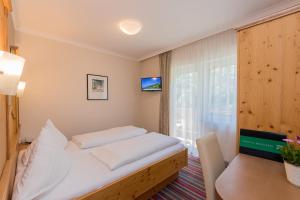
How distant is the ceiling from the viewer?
1822 mm

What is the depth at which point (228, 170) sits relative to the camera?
3.74 ft

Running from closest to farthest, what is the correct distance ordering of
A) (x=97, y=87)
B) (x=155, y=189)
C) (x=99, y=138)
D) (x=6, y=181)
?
1. (x=6, y=181)
2. (x=155, y=189)
3. (x=99, y=138)
4. (x=97, y=87)

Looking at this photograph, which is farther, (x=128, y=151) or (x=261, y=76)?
(x=128, y=151)

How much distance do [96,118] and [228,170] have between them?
2938 millimetres

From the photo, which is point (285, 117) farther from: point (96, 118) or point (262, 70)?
point (96, 118)

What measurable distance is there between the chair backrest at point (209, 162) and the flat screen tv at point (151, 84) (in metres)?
2.48

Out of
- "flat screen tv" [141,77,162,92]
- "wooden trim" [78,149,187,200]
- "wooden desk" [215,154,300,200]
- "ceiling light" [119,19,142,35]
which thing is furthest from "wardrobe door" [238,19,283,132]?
"flat screen tv" [141,77,162,92]

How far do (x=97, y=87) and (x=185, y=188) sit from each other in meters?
2.72

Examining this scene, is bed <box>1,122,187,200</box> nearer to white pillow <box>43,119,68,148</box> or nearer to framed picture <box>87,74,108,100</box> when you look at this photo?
white pillow <box>43,119,68,148</box>

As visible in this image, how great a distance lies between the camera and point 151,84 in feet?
12.5

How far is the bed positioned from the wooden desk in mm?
927

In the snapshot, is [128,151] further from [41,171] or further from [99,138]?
[41,171]

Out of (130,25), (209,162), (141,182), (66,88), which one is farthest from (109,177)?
(66,88)

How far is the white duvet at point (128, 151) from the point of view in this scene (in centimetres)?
162
